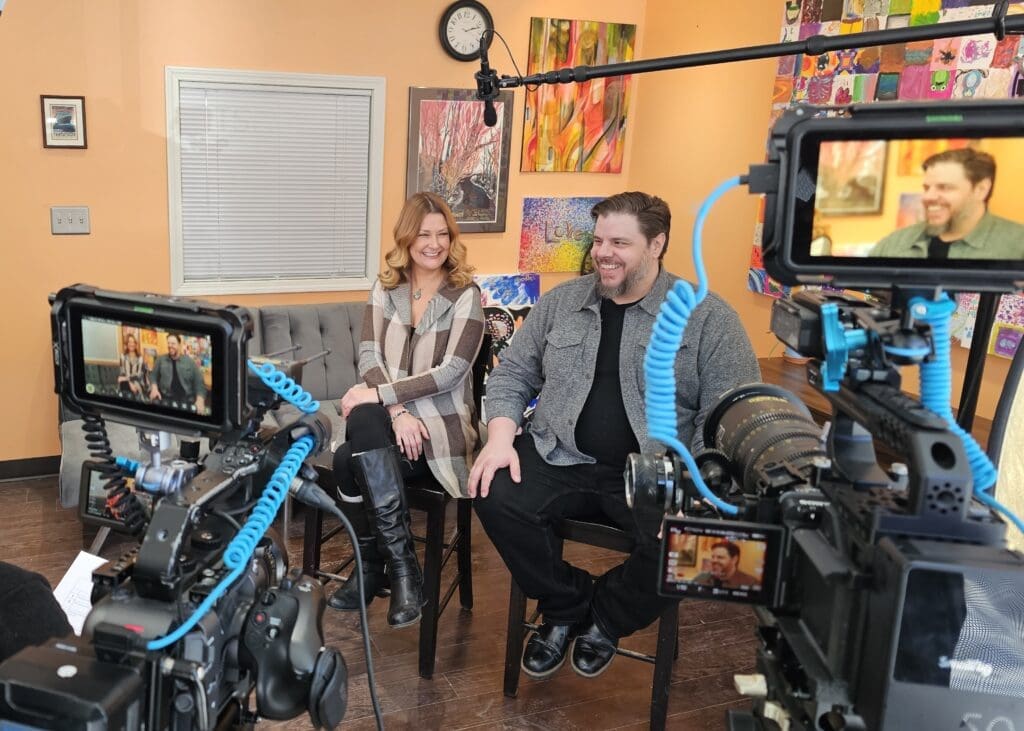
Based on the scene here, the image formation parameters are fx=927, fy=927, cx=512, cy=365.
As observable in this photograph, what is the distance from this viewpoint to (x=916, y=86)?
9.78ft

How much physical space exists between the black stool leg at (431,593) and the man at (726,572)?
145 cm

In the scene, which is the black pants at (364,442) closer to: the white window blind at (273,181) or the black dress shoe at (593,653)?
the black dress shoe at (593,653)

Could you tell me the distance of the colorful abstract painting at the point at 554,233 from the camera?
4363 millimetres

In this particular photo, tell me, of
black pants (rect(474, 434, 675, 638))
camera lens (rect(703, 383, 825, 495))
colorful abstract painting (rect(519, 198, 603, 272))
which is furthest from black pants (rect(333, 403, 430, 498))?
colorful abstract painting (rect(519, 198, 603, 272))

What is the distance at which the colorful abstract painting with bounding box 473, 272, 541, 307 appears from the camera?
4336mm

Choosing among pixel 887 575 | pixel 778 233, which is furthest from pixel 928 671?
pixel 778 233

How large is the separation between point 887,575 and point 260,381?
0.79 metres

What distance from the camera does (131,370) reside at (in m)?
1.16

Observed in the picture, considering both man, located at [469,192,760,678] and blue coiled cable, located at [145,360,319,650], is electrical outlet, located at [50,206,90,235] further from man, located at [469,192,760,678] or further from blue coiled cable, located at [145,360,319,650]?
blue coiled cable, located at [145,360,319,650]

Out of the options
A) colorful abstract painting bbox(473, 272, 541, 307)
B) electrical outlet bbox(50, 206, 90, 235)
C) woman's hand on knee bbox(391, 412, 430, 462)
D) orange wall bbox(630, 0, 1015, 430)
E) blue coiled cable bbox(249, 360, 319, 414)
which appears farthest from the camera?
colorful abstract painting bbox(473, 272, 541, 307)

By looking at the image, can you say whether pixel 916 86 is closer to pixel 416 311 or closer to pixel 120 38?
pixel 416 311

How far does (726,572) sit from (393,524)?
1.57 meters

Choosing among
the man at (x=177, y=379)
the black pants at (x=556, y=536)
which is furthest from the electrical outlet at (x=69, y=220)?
the man at (x=177, y=379)

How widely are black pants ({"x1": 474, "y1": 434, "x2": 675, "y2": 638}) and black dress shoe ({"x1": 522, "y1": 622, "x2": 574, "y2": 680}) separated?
0.03 meters
